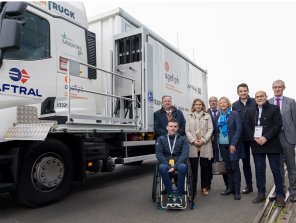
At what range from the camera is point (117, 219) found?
13.3 ft

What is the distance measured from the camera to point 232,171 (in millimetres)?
5074

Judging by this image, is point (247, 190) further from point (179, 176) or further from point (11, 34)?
point (11, 34)

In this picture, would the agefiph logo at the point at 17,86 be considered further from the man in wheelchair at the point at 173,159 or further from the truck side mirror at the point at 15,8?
the man in wheelchair at the point at 173,159

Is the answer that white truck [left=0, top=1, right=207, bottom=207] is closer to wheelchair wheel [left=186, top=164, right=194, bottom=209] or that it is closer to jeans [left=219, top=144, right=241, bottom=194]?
wheelchair wheel [left=186, top=164, right=194, bottom=209]

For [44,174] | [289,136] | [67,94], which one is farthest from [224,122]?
[44,174]

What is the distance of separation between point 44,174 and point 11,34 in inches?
78.4

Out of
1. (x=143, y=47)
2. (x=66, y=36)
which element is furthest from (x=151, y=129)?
(x=66, y=36)

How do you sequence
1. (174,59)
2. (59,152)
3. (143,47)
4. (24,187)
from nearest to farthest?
(24,187) → (59,152) → (143,47) → (174,59)

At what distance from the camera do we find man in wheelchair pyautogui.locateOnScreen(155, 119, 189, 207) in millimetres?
4461

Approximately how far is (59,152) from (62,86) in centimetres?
114

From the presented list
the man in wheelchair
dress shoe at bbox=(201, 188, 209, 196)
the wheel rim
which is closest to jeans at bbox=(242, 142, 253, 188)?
dress shoe at bbox=(201, 188, 209, 196)

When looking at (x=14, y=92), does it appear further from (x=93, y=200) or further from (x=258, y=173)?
(x=258, y=173)

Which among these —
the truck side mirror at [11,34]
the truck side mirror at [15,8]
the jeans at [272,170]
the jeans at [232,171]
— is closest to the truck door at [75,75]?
the truck side mirror at [11,34]

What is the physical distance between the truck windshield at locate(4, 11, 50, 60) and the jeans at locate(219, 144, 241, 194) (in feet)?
10.8
